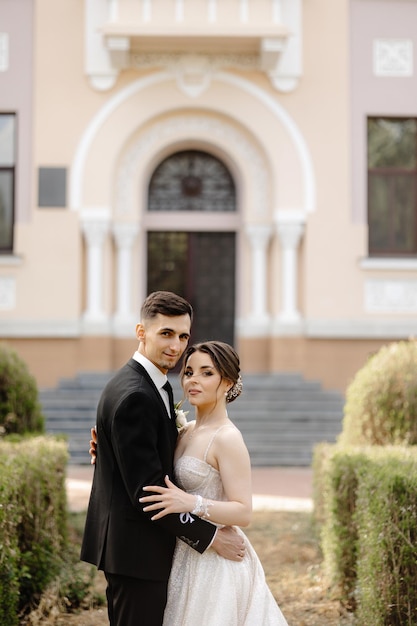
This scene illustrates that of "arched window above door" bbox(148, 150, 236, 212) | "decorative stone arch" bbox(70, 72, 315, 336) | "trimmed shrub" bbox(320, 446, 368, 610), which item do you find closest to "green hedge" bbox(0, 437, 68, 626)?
"trimmed shrub" bbox(320, 446, 368, 610)

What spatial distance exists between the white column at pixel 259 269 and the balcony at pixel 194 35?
2.55 m

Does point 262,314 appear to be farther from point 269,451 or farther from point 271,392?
point 269,451

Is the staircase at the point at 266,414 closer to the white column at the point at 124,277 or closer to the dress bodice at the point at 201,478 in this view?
the white column at the point at 124,277

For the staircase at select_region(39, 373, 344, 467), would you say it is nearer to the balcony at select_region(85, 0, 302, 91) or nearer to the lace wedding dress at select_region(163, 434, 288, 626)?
the balcony at select_region(85, 0, 302, 91)

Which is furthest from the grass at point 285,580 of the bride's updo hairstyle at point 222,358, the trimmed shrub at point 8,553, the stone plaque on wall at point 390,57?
the stone plaque on wall at point 390,57

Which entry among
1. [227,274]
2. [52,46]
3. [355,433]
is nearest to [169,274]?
[227,274]

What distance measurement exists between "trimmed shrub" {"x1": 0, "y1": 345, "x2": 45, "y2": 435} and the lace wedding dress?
4.13 meters

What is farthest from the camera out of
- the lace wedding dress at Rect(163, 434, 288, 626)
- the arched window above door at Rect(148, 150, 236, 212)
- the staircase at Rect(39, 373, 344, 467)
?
the arched window above door at Rect(148, 150, 236, 212)

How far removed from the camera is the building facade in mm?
14984

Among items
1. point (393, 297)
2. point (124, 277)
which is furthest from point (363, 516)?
point (124, 277)

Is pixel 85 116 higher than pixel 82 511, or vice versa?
pixel 85 116

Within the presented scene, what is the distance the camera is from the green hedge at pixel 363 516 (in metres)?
4.44

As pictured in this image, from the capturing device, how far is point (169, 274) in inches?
634

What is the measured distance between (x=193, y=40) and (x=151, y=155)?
212cm
